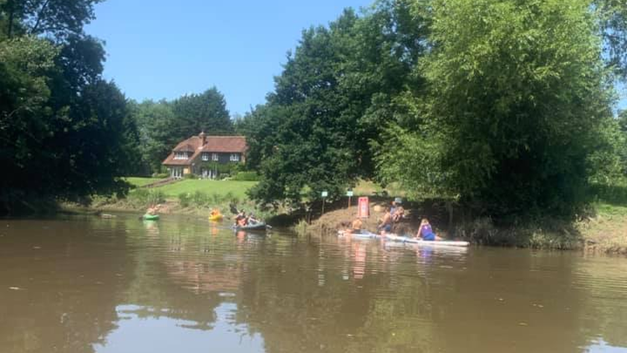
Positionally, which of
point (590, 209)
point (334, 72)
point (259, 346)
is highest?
→ point (334, 72)

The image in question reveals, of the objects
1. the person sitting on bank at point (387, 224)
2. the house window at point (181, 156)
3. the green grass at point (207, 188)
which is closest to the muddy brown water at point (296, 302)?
the person sitting on bank at point (387, 224)

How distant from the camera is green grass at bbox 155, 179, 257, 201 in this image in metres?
60.1

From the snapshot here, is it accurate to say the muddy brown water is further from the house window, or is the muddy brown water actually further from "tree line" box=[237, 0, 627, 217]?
the house window

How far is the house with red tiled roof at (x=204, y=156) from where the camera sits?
10681cm

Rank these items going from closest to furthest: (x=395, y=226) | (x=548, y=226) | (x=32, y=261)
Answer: (x=32, y=261) < (x=548, y=226) < (x=395, y=226)

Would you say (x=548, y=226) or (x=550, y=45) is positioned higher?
(x=550, y=45)

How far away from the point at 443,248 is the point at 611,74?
11408mm

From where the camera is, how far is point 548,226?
25.3 m

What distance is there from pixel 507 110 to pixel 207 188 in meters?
45.7

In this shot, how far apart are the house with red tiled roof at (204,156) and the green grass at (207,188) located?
31.3 metres

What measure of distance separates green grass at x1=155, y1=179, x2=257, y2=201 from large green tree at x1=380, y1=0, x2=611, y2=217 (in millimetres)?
29946

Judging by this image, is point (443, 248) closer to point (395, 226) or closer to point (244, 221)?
point (395, 226)

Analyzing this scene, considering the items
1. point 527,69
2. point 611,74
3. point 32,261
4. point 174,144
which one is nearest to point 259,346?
point 32,261

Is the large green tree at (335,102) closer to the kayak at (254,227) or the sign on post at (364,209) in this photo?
the sign on post at (364,209)
